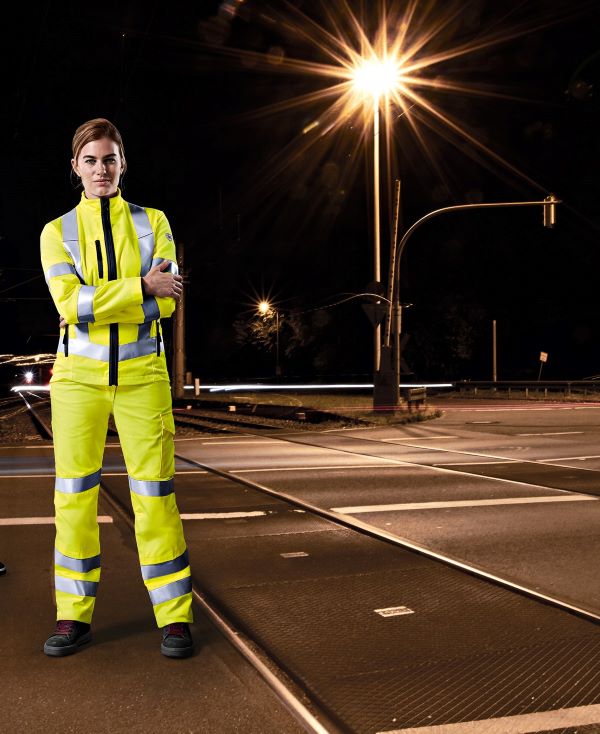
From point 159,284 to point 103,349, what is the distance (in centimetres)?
37

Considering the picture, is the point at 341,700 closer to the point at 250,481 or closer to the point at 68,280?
the point at 68,280

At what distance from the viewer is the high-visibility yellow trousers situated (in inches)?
159

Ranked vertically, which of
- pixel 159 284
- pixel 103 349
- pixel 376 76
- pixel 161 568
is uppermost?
pixel 376 76

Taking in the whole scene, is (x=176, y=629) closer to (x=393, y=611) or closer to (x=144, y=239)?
(x=393, y=611)

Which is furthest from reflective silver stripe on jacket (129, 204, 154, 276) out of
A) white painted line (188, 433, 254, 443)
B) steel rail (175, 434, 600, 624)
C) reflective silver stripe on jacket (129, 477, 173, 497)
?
white painted line (188, 433, 254, 443)

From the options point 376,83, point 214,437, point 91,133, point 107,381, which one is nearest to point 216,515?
point 107,381

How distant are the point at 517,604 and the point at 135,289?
9.03ft

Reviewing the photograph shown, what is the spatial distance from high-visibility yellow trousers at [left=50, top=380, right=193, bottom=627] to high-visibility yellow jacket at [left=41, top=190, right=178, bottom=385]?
97 mm

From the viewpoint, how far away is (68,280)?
4.07 m

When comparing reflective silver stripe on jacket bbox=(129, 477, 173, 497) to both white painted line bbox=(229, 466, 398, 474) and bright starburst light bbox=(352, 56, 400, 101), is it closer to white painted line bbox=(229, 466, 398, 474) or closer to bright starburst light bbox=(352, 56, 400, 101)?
white painted line bbox=(229, 466, 398, 474)

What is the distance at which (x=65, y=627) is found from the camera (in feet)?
13.8

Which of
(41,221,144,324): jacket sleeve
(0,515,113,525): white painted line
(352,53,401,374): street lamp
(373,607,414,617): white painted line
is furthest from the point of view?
(352,53,401,374): street lamp

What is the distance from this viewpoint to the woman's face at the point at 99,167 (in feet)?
13.6

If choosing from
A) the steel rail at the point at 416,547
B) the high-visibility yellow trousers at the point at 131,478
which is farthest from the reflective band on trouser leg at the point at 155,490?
the steel rail at the point at 416,547
